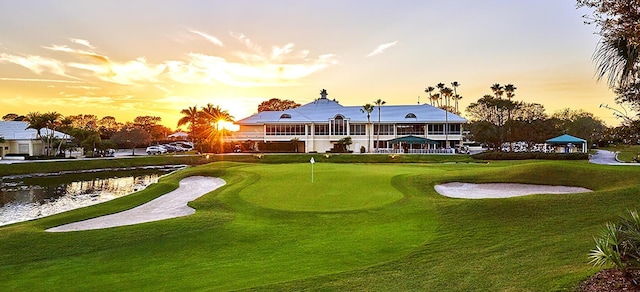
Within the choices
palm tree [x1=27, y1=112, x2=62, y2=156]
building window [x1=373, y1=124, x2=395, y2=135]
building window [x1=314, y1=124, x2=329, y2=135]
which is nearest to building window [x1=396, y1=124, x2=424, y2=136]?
building window [x1=373, y1=124, x2=395, y2=135]

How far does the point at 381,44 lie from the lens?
34.2 meters

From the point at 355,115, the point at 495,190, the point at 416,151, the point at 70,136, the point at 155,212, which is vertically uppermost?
the point at 355,115

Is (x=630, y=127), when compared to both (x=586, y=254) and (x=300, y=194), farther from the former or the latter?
(x=300, y=194)

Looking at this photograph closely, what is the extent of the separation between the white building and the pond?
2767 centimetres

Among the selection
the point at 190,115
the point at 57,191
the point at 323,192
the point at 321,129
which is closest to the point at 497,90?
the point at 321,129

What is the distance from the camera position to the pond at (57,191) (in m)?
21.7

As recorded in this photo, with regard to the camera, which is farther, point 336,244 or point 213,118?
point 213,118

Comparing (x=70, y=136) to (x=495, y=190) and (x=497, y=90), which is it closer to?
(x=495, y=190)

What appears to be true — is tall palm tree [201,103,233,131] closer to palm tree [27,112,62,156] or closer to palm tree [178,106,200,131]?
palm tree [178,106,200,131]

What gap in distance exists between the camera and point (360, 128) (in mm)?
66312

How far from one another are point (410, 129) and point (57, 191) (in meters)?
48.8

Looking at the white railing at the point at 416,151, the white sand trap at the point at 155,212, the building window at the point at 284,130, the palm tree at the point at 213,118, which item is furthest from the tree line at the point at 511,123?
the white sand trap at the point at 155,212

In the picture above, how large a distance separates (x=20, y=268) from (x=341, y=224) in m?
9.02

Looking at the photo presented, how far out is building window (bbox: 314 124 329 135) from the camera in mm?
66812
